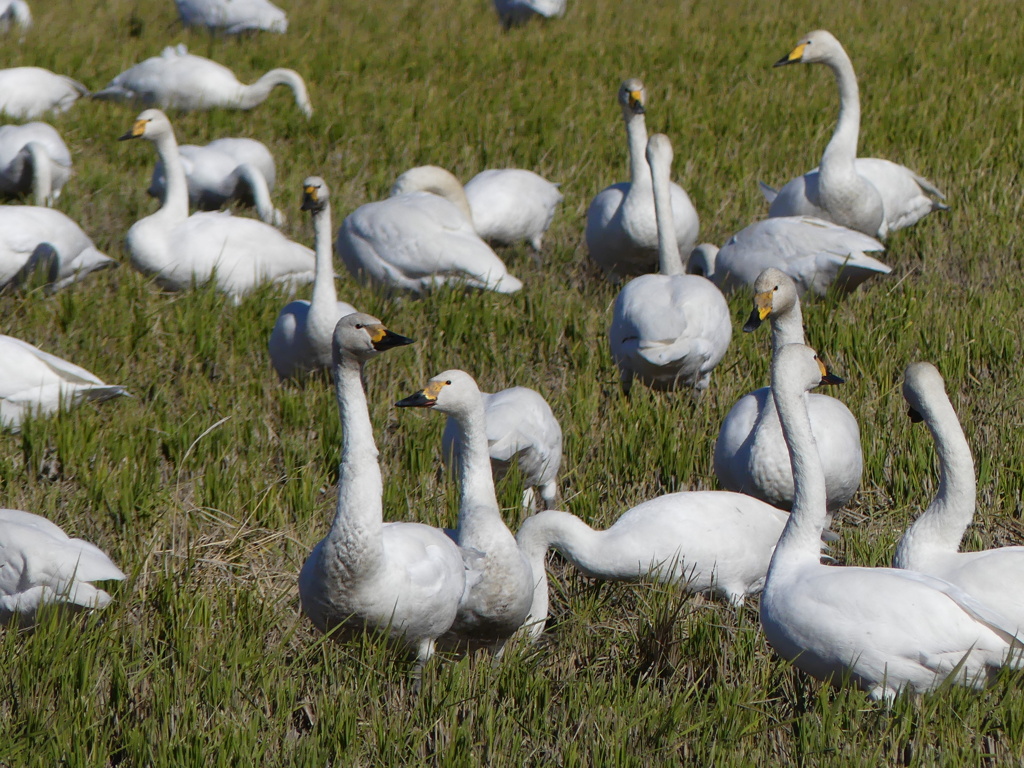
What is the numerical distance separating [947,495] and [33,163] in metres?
6.72

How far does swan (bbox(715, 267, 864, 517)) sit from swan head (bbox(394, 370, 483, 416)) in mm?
1070

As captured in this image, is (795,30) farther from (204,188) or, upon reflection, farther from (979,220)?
(204,188)

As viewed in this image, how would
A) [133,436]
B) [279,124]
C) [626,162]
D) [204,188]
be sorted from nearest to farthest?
[133,436] < [204,188] < [626,162] < [279,124]

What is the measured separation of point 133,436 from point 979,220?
5.46 metres

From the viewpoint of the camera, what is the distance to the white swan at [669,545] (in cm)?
401

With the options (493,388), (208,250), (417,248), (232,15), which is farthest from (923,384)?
(232,15)

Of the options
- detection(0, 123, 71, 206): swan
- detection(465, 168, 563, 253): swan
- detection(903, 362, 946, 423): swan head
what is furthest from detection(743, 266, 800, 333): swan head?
detection(0, 123, 71, 206): swan

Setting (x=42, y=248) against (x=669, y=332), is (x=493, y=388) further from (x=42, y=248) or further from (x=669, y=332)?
(x=42, y=248)

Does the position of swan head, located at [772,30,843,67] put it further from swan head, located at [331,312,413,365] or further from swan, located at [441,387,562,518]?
swan head, located at [331,312,413,365]

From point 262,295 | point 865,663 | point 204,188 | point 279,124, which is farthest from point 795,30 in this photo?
point 865,663

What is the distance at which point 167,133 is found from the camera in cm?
763

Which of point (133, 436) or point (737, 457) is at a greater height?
point (737, 457)

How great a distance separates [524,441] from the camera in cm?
474

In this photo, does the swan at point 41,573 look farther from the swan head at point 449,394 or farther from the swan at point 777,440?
the swan at point 777,440
